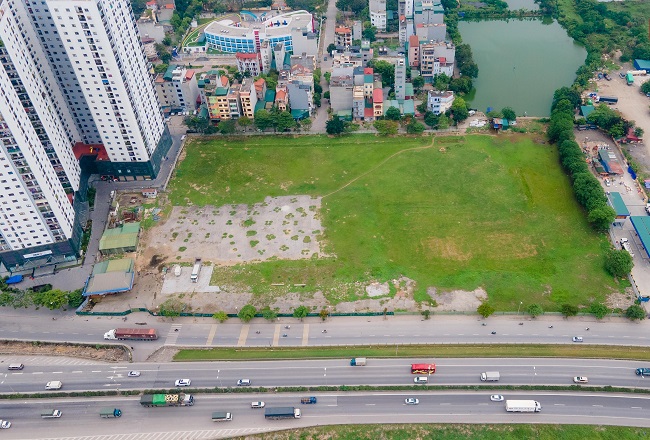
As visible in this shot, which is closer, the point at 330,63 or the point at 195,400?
the point at 195,400

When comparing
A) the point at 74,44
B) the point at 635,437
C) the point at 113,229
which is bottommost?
the point at 635,437

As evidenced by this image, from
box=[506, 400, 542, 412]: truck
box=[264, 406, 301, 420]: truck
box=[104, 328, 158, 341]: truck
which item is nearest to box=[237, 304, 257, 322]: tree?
box=[104, 328, 158, 341]: truck

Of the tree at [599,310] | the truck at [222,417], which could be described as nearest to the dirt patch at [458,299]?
the tree at [599,310]

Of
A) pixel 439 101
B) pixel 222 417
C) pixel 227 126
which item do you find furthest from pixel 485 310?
pixel 227 126

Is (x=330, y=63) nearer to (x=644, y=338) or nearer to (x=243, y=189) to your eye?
(x=243, y=189)

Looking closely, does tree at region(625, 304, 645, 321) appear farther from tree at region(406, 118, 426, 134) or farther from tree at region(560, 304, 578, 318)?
tree at region(406, 118, 426, 134)

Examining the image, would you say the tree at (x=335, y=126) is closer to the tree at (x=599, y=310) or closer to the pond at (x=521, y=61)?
the pond at (x=521, y=61)

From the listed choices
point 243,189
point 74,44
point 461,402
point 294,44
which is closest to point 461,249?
point 461,402
